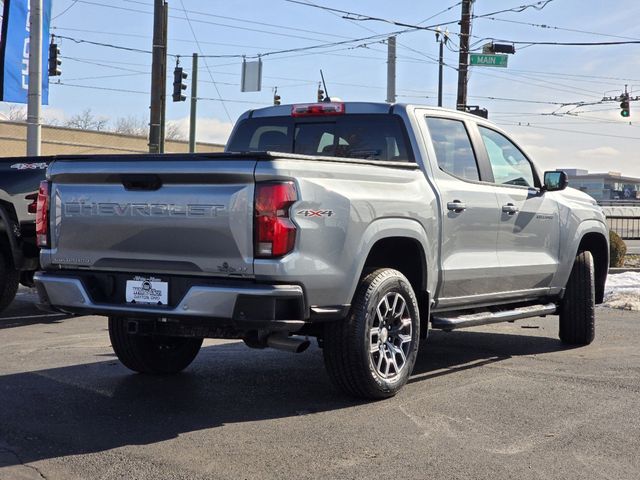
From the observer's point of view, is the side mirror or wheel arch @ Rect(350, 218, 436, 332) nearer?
wheel arch @ Rect(350, 218, 436, 332)

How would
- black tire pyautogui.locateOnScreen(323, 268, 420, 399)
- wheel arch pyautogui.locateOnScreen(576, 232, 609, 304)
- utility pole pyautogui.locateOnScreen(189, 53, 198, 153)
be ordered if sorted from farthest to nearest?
utility pole pyautogui.locateOnScreen(189, 53, 198, 153), wheel arch pyautogui.locateOnScreen(576, 232, 609, 304), black tire pyautogui.locateOnScreen(323, 268, 420, 399)

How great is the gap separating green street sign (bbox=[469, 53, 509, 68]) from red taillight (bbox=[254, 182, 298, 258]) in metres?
21.9

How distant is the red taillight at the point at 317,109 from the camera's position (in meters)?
6.94

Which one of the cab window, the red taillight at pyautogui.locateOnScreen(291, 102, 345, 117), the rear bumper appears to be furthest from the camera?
the cab window

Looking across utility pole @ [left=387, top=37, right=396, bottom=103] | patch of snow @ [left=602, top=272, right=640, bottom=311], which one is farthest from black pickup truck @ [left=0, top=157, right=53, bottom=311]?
utility pole @ [left=387, top=37, right=396, bottom=103]

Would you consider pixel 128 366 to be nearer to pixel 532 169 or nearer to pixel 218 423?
pixel 218 423

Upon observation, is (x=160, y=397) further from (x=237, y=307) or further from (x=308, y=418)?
(x=237, y=307)

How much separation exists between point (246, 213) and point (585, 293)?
4452mm

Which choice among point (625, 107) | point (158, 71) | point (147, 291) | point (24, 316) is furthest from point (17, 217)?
point (625, 107)

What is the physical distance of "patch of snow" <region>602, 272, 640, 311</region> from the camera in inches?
457

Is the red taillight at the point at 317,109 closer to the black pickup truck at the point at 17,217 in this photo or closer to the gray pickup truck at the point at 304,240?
the gray pickup truck at the point at 304,240

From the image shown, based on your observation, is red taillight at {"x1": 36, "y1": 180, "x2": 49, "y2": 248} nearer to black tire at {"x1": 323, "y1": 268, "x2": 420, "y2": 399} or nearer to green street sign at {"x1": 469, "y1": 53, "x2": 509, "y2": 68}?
black tire at {"x1": 323, "y1": 268, "x2": 420, "y2": 399}

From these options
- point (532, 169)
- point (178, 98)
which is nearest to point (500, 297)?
point (532, 169)

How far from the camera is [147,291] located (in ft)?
17.7
